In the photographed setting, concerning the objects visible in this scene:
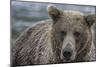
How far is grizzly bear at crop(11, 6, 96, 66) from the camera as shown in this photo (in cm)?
234

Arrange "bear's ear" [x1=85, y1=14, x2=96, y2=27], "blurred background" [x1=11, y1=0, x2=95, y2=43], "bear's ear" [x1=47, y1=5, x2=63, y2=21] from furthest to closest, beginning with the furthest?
"bear's ear" [x1=85, y1=14, x2=96, y2=27], "bear's ear" [x1=47, y1=5, x2=63, y2=21], "blurred background" [x1=11, y1=0, x2=95, y2=43]

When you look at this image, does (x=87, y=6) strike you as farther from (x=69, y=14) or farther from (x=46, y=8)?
(x=46, y=8)

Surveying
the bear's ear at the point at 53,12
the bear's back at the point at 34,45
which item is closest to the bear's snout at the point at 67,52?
the bear's back at the point at 34,45

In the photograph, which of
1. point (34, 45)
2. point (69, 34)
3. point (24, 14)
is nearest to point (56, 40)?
point (69, 34)

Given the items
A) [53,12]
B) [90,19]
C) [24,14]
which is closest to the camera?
[24,14]

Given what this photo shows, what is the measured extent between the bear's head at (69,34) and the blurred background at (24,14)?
0.11 m

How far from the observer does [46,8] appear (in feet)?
7.97

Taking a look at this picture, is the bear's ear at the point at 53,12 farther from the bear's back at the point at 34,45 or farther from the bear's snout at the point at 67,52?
the bear's snout at the point at 67,52

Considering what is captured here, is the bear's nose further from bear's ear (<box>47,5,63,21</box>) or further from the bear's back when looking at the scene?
bear's ear (<box>47,5,63,21</box>)

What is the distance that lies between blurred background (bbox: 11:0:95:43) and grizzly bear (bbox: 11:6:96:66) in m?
0.06

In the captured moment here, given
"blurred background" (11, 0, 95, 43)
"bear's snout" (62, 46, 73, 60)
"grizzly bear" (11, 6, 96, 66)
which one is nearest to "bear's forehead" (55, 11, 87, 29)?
"grizzly bear" (11, 6, 96, 66)

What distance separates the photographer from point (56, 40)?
2453 millimetres

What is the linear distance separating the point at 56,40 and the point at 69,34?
196 millimetres

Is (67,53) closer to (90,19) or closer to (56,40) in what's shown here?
(56,40)
